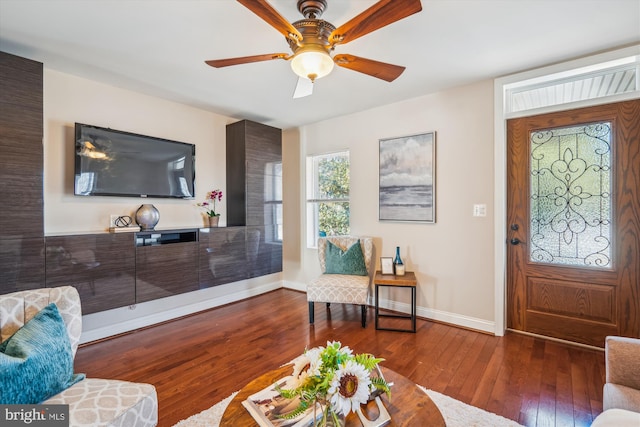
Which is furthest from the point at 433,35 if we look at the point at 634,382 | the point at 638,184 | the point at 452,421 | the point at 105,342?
the point at 105,342

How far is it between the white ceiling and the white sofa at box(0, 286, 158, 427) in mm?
1764

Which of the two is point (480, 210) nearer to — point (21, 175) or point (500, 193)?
point (500, 193)

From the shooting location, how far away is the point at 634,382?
4.14 feet

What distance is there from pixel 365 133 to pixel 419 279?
6.38ft

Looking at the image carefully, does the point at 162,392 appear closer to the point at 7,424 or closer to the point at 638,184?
the point at 7,424

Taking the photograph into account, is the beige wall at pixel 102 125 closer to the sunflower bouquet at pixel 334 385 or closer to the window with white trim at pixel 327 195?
the window with white trim at pixel 327 195

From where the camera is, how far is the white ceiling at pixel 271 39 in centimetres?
182

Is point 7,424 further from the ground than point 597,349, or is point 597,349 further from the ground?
point 7,424

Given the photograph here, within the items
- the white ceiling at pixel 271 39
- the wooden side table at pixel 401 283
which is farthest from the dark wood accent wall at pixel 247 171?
the wooden side table at pixel 401 283

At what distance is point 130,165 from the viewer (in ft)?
9.62

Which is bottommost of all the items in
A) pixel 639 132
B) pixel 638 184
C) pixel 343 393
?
pixel 343 393

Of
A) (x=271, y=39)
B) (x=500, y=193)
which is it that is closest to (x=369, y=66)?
(x=271, y=39)

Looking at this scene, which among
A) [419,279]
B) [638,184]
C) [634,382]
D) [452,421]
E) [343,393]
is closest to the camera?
[343,393]

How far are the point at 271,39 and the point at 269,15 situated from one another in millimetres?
839
